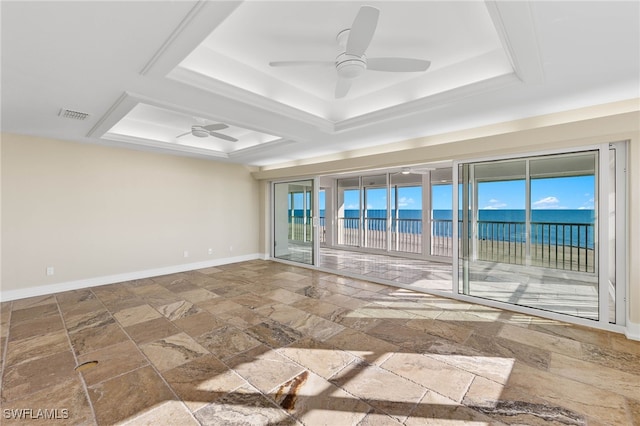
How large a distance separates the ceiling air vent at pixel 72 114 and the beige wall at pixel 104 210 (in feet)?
5.27

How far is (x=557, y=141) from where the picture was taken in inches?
131

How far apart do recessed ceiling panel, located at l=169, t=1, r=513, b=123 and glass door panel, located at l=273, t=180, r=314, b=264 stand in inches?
143

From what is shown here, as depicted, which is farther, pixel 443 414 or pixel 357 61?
pixel 357 61

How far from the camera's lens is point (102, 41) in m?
2.01

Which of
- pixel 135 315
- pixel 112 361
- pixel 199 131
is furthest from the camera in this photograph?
pixel 199 131

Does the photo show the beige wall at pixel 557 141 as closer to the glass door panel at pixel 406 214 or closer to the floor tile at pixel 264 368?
the glass door panel at pixel 406 214

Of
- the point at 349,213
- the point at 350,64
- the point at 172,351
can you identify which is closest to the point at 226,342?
the point at 172,351

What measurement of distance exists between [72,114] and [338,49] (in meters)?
3.39

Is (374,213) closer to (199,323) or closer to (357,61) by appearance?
(199,323)

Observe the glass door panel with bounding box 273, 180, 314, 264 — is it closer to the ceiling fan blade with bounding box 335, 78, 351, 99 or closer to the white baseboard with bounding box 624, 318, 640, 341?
the ceiling fan blade with bounding box 335, 78, 351, 99

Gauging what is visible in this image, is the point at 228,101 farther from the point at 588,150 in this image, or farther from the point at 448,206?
the point at 448,206

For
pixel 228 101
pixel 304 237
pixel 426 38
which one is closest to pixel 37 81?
pixel 228 101

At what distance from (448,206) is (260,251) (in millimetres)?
5185

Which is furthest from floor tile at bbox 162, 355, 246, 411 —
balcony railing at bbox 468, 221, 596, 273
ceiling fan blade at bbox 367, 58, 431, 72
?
balcony railing at bbox 468, 221, 596, 273
